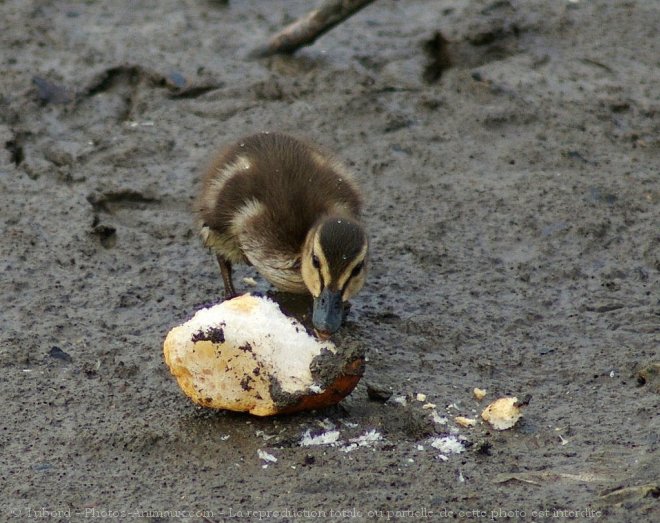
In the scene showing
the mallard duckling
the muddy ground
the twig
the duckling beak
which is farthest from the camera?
the twig

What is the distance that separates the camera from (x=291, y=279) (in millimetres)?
5652

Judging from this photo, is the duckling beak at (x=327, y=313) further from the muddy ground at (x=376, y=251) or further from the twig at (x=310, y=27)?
the twig at (x=310, y=27)

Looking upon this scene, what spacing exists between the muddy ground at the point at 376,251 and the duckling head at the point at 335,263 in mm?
396

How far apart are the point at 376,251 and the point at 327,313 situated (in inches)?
58.6

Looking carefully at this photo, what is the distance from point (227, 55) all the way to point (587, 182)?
2.73 m

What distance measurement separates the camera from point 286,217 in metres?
5.62

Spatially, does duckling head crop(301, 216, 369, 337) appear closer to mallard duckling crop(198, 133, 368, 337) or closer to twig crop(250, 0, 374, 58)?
mallard duckling crop(198, 133, 368, 337)

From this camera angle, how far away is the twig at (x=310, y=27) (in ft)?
26.8

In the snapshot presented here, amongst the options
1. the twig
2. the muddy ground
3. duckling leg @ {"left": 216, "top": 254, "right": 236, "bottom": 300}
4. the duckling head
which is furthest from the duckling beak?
the twig

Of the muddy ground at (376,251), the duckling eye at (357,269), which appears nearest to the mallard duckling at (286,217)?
Answer: the duckling eye at (357,269)

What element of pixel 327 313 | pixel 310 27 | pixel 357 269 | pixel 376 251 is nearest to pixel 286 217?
pixel 357 269

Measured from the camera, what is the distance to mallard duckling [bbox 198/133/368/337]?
17.0 feet

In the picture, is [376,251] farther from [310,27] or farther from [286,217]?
[310,27]

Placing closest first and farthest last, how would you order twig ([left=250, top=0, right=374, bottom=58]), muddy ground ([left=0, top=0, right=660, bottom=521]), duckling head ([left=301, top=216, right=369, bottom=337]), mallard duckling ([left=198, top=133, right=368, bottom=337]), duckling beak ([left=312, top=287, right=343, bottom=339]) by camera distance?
muddy ground ([left=0, top=0, right=660, bottom=521]) → duckling beak ([left=312, top=287, right=343, bottom=339]) → duckling head ([left=301, top=216, right=369, bottom=337]) → mallard duckling ([left=198, top=133, right=368, bottom=337]) → twig ([left=250, top=0, right=374, bottom=58])
